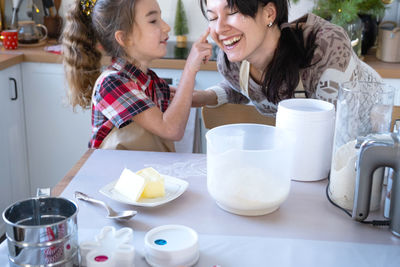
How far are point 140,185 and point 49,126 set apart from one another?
1733 mm

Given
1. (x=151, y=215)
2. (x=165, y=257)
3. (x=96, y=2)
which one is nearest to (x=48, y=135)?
(x=96, y=2)

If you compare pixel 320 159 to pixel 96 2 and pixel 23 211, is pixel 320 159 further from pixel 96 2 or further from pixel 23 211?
pixel 96 2

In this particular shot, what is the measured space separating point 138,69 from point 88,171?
0.48m

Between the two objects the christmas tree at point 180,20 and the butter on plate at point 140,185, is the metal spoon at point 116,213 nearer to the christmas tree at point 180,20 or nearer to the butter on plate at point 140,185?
→ the butter on plate at point 140,185

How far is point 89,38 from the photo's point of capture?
168 centimetres

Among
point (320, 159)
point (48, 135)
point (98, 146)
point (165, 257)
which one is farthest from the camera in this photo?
point (48, 135)

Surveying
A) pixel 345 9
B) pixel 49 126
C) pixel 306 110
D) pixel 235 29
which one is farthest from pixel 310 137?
pixel 49 126

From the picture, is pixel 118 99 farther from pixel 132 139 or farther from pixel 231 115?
pixel 231 115

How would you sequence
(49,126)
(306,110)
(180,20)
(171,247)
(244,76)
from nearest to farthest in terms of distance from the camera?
(171,247) < (306,110) < (244,76) < (49,126) < (180,20)

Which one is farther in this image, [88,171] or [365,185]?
[88,171]

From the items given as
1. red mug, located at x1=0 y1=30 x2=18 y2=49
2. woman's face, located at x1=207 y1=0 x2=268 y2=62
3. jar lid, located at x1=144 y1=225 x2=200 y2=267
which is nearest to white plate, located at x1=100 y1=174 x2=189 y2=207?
jar lid, located at x1=144 y1=225 x2=200 y2=267

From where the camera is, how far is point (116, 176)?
121 centimetres

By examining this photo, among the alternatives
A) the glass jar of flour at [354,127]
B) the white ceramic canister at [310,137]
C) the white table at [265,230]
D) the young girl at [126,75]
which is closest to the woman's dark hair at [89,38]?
the young girl at [126,75]

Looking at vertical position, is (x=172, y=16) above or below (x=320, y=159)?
above
